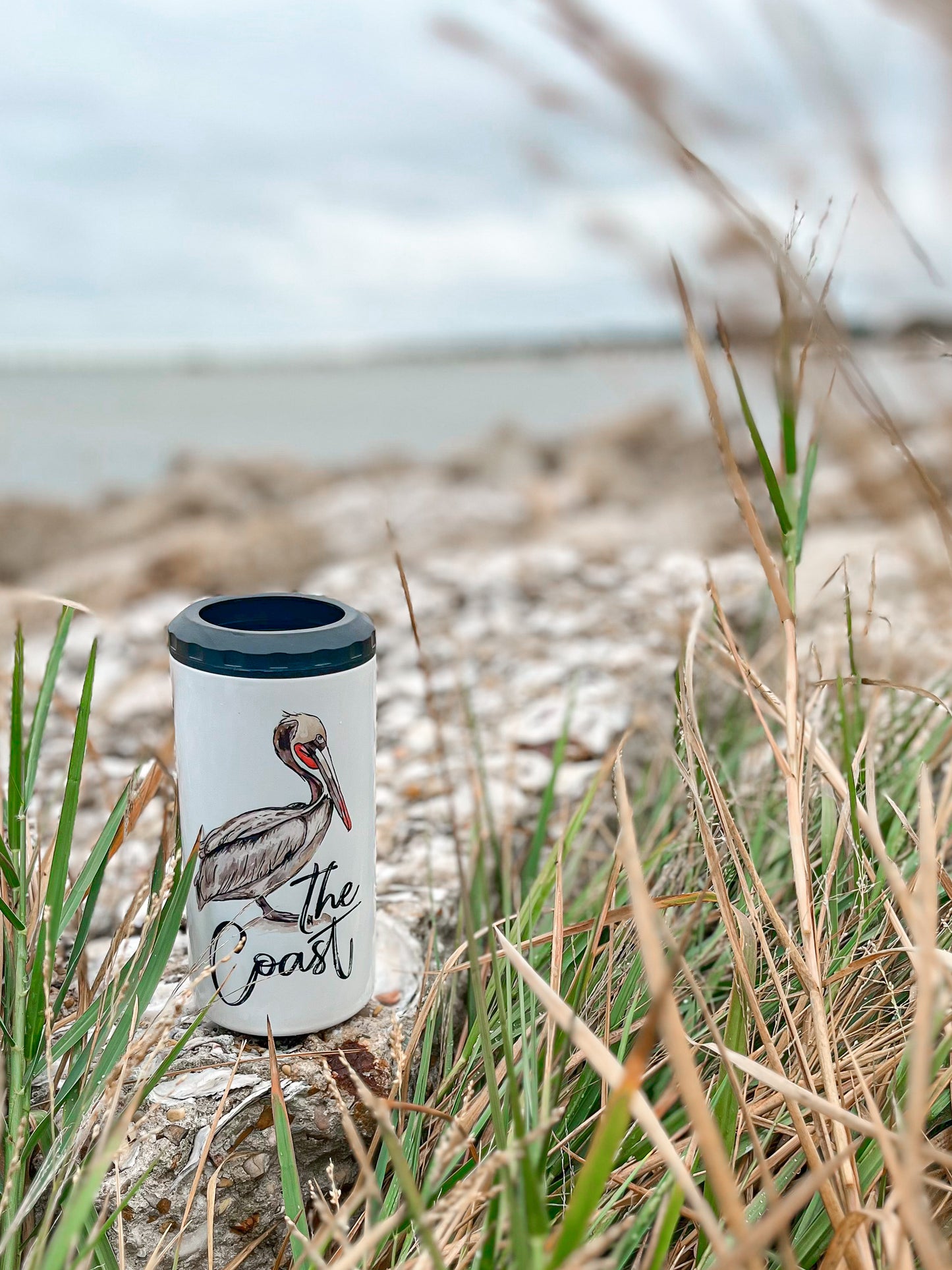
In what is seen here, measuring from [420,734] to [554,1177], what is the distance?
986 mm

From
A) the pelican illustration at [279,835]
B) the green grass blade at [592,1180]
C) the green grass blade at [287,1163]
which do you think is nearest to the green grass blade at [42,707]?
the pelican illustration at [279,835]

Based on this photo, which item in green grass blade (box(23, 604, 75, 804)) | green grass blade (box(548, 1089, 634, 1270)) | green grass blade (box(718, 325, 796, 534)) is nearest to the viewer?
green grass blade (box(548, 1089, 634, 1270))

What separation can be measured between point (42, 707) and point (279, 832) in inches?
9.5

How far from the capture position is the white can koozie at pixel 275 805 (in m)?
0.77

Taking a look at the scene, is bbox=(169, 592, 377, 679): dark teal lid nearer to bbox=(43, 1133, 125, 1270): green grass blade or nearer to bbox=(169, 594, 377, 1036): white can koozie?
bbox=(169, 594, 377, 1036): white can koozie

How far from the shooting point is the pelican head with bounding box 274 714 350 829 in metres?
0.77

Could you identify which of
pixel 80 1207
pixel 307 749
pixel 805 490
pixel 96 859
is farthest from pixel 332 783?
pixel 805 490

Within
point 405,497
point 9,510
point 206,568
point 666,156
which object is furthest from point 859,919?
point 9,510

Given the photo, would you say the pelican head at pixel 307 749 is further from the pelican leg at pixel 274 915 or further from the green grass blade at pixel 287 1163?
the green grass blade at pixel 287 1163

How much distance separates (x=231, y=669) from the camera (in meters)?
0.76

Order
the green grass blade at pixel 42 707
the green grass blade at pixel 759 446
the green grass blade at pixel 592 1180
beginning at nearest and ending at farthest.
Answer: the green grass blade at pixel 592 1180 → the green grass blade at pixel 759 446 → the green grass blade at pixel 42 707

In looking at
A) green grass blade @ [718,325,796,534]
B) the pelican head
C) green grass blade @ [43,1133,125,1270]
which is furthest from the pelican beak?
green grass blade @ [718,325,796,534]

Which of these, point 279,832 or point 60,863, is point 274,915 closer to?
point 279,832

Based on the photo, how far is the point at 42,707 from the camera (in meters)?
0.82
